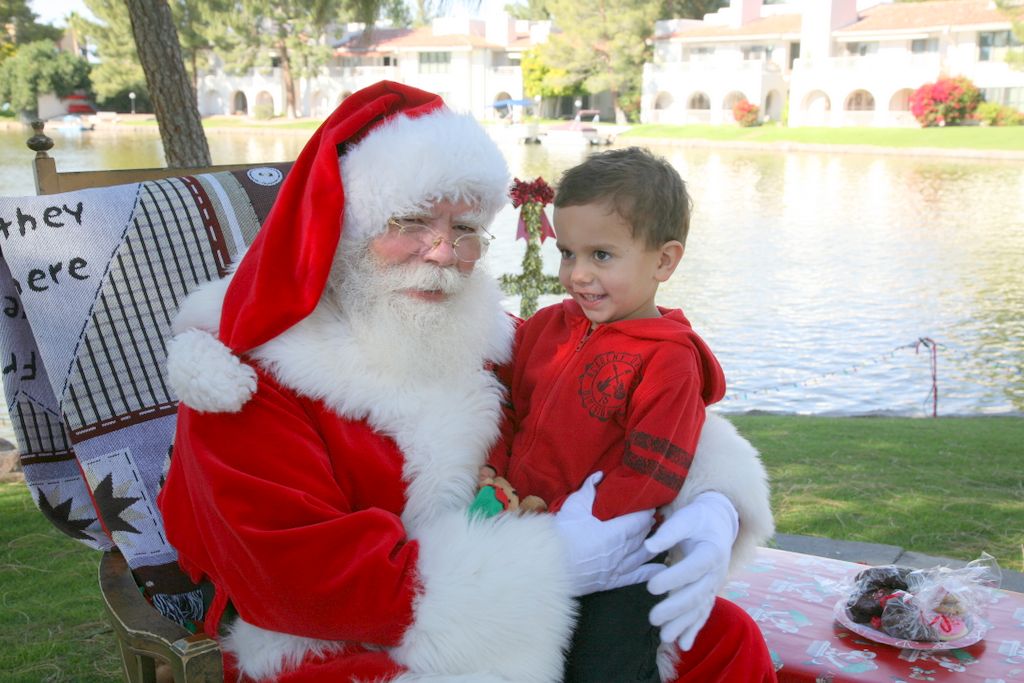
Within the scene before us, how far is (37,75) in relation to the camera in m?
39.8

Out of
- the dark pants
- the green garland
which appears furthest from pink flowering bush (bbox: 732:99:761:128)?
the dark pants

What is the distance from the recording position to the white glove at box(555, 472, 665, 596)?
5.92 feet

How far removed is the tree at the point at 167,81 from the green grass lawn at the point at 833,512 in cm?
187

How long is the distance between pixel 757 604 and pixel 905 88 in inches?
1571

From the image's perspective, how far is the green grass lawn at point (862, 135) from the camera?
2909cm

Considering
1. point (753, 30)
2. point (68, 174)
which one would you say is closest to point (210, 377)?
point (68, 174)

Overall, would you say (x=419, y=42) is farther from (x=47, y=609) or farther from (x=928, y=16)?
(x=47, y=609)

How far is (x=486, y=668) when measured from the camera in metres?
1.73

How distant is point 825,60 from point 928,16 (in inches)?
168

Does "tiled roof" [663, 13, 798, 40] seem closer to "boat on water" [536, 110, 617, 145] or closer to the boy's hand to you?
"boat on water" [536, 110, 617, 145]

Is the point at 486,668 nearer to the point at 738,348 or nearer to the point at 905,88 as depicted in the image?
the point at 738,348

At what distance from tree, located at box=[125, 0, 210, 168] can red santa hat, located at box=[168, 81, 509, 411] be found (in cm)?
303

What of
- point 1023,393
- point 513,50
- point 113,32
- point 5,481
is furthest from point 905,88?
point 5,481

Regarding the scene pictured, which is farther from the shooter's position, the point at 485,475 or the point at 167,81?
the point at 167,81
